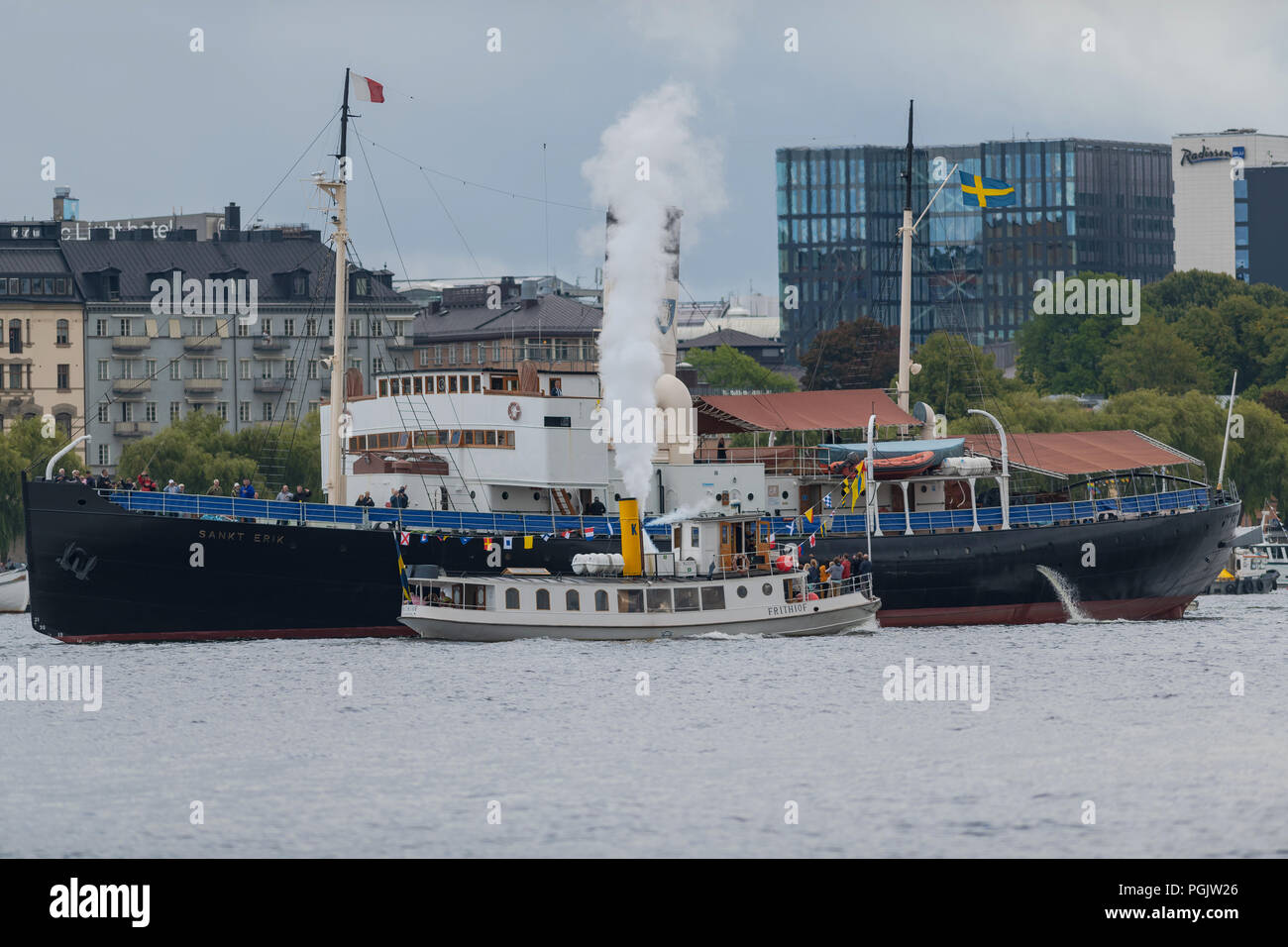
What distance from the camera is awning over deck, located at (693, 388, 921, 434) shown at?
8962cm

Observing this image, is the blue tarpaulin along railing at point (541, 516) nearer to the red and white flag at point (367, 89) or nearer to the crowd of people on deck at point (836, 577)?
the crowd of people on deck at point (836, 577)

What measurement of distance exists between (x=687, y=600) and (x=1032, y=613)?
18178 millimetres

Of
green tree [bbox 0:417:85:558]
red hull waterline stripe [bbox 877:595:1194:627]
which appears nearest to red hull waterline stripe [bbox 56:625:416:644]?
red hull waterline stripe [bbox 877:595:1194:627]

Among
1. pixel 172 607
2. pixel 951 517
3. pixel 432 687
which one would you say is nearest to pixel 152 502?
pixel 172 607

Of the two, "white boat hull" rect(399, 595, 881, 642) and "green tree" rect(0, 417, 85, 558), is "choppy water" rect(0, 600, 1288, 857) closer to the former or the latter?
"white boat hull" rect(399, 595, 881, 642)

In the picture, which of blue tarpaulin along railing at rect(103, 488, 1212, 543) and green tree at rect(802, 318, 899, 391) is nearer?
blue tarpaulin along railing at rect(103, 488, 1212, 543)

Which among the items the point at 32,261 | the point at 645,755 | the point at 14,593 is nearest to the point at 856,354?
the point at 32,261

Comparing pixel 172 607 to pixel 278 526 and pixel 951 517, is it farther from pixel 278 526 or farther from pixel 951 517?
pixel 951 517

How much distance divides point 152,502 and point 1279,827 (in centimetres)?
4506

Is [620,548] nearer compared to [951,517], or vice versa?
[620,548]

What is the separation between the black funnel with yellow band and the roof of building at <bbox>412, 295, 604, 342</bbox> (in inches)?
4000

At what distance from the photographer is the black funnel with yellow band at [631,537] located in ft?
243
